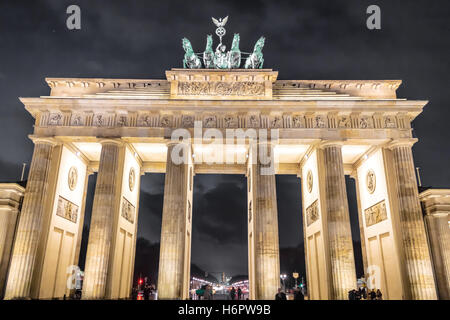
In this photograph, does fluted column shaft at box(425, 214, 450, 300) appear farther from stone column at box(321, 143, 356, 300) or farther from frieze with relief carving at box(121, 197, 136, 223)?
frieze with relief carving at box(121, 197, 136, 223)

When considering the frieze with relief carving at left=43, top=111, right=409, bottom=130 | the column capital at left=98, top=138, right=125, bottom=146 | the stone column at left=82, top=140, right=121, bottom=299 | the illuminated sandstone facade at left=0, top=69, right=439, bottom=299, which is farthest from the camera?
the frieze with relief carving at left=43, top=111, right=409, bottom=130

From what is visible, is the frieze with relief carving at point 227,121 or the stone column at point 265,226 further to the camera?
the frieze with relief carving at point 227,121

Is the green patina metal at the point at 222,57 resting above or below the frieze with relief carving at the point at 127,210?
above

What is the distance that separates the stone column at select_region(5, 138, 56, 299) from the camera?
19.2 meters

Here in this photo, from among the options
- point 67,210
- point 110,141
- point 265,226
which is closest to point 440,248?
point 265,226

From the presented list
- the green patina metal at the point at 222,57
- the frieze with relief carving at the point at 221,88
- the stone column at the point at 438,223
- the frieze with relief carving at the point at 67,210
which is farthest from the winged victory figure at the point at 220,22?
the stone column at the point at 438,223

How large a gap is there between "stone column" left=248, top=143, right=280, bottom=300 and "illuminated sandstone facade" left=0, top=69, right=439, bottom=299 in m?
0.06

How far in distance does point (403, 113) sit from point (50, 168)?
2314 cm

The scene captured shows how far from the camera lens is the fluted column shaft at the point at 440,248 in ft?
71.7

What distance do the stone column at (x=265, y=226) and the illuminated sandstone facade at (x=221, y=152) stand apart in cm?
6

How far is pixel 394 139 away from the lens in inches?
865

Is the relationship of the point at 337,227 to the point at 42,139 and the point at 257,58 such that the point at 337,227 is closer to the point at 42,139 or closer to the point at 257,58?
the point at 257,58

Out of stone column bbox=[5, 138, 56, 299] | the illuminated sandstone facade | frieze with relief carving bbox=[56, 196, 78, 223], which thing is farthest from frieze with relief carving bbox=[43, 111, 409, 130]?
frieze with relief carving bbox=[56, 196, 78, 223]

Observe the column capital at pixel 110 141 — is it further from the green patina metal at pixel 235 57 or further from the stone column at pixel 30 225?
the green patina metal at pixel 235 57
